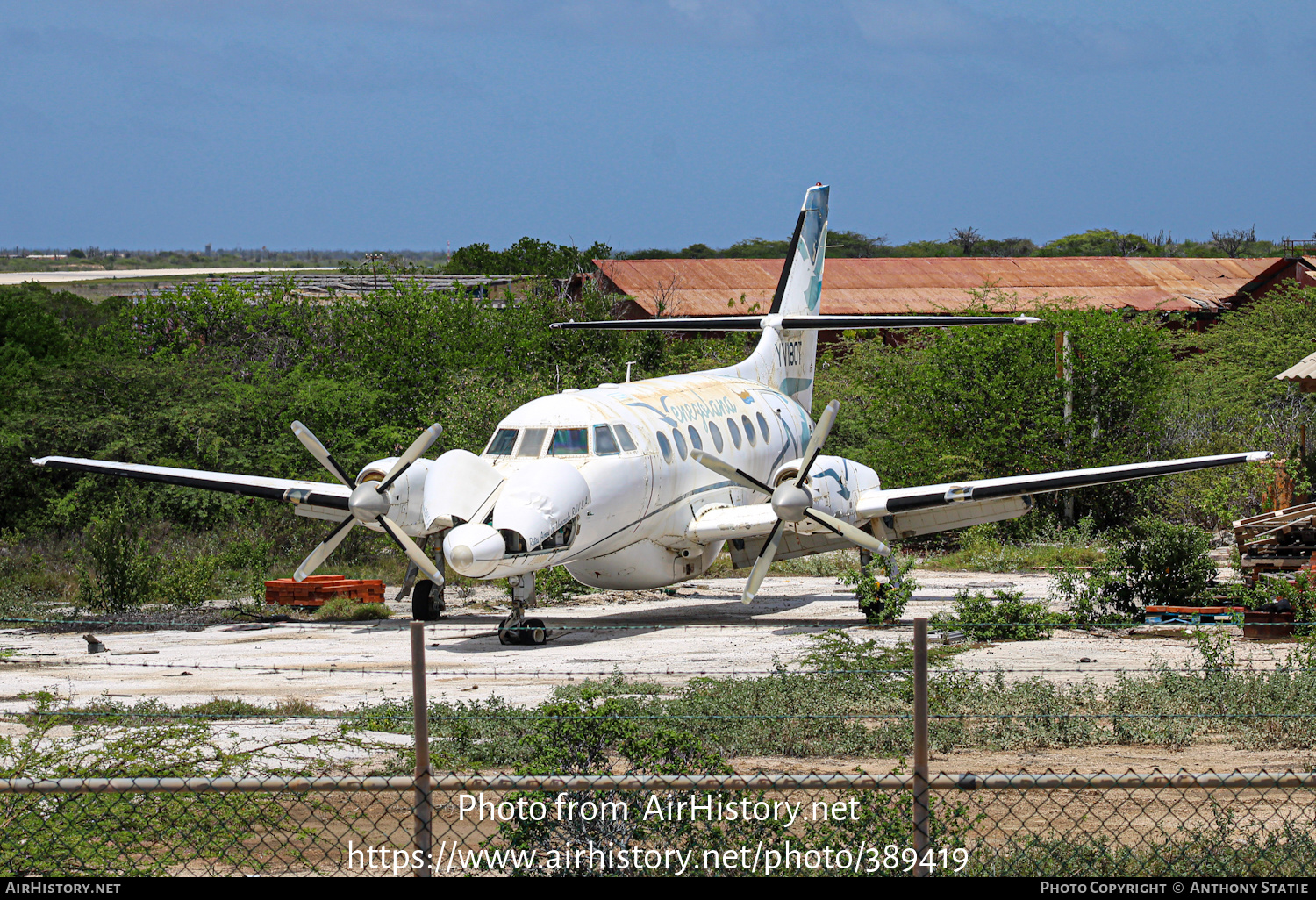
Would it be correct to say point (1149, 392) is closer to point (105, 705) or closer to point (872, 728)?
point (872, 728)

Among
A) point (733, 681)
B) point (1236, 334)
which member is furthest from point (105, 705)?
point (1236, 334)

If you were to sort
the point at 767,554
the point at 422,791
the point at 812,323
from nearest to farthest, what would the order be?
the point at 422,791, the point at 767,554, the point at 812,323

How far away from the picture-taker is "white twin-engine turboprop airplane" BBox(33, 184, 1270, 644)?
16.5 meters

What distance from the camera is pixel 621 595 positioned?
2334cm

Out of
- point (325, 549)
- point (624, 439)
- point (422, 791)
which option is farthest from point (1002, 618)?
point (422, 791)

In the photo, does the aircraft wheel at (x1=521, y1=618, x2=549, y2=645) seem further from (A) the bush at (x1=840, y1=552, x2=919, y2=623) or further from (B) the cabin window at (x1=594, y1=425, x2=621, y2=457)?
(A) the bush at (x1=840, y1=552, x2=919, y2=623)

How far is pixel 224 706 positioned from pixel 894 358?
80.4ft

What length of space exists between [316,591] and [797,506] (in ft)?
26.8

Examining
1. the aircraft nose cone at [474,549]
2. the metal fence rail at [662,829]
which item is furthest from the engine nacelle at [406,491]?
the metal fence rail at [662,829]

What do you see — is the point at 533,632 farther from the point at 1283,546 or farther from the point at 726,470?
the point at 1283,546

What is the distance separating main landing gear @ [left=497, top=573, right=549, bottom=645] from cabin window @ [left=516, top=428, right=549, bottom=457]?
158 centimetres

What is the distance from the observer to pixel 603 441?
58.9 feet

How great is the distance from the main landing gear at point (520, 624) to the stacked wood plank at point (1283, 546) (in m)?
9.52

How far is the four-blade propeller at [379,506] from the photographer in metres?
17.6
